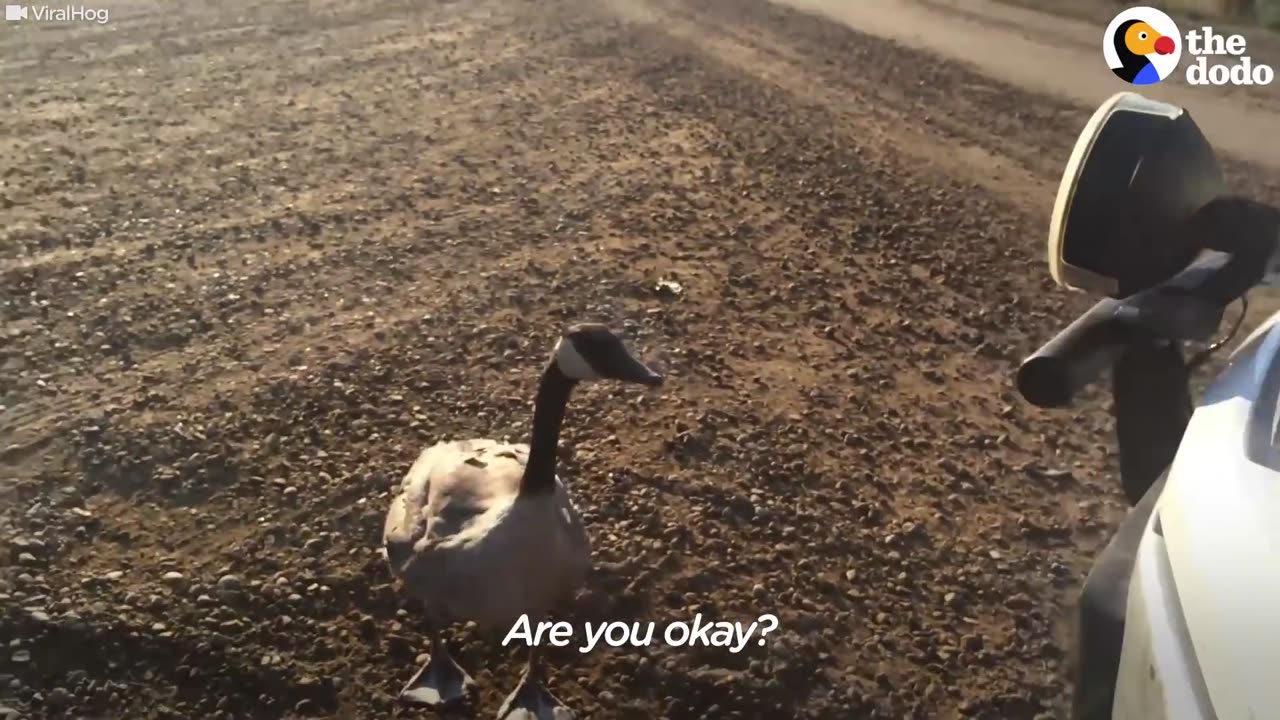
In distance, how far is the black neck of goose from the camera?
3.92 feet

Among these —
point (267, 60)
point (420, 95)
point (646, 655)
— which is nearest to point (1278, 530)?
point (646, 655)

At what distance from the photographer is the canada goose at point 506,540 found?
45.3 inches

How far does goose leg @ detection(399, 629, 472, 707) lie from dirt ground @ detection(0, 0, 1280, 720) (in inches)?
1.1

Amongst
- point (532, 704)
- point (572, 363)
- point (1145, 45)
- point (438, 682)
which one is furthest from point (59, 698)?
point (1145, 45)

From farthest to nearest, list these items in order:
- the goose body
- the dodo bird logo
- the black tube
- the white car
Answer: the dodo bird logo
the goose body
the black tube
the white car

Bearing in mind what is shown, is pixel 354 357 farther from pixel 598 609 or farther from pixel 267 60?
pixel 267 60

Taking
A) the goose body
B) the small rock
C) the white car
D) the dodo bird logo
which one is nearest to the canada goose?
the goose body

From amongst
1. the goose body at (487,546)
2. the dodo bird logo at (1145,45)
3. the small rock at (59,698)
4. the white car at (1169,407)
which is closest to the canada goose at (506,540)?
the goose body at (487,546)

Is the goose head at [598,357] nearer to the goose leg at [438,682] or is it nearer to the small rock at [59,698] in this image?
the goose leg at [438,682]

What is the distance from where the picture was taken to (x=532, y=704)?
3.85ft

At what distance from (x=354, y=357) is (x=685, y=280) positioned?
0.60m

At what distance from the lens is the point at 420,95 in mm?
2391

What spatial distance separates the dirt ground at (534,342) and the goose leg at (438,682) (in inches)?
A: 1.1
